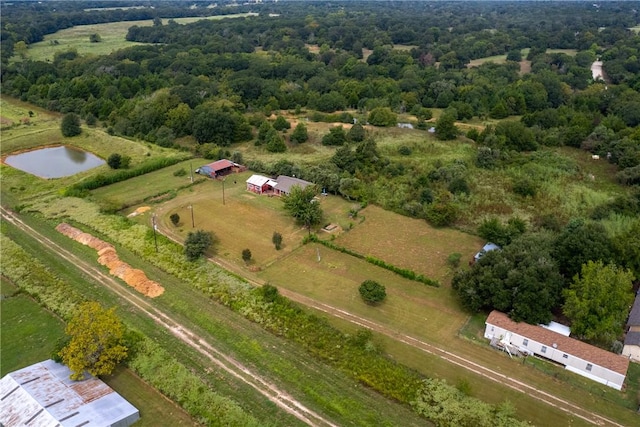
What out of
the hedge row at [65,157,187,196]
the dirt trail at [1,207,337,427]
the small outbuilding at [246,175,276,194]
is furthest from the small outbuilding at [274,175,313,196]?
the dirt trail at [1,207,337,427]

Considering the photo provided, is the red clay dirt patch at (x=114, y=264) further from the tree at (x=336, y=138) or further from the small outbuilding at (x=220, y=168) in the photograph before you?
the tree at (x=336, y=138)

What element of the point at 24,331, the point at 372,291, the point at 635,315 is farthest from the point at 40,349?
the point at 635,315

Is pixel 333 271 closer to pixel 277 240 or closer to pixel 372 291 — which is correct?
pixel 372 291

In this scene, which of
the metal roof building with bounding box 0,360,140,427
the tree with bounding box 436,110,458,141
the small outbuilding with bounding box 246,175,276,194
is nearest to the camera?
the metal roof building with bounding box 0,360,140,427

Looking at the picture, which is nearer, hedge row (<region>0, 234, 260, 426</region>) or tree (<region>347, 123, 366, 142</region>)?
hedge row (<region>0, 234, 260, 426</region>)

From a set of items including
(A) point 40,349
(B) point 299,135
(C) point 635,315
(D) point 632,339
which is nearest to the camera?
(D) point 632,339

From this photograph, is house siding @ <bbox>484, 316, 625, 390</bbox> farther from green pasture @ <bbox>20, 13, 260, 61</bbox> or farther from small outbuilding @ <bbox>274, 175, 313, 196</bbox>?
green pasture @ <bbox>20, 13, 260, 61</bbox>

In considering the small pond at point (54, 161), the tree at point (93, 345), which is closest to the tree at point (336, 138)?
the small pond at point (54, 161)
